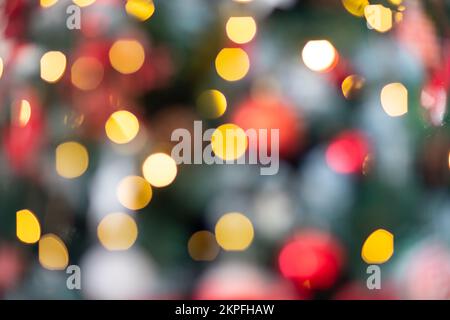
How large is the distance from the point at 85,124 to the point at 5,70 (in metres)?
0.12

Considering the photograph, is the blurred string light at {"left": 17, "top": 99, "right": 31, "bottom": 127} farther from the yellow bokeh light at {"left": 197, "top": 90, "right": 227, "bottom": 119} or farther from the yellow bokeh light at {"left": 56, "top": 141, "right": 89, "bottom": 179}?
the yellow bokeh light at {"left": 197, "top": 90, "right": 227, "bottom": 119}

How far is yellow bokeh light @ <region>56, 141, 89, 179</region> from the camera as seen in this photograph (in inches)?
27.3

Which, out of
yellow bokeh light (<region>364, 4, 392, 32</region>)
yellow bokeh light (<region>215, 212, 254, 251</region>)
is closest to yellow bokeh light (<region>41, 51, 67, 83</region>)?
yellow bokeh light (<region>215, 212, 254, 251</region>)

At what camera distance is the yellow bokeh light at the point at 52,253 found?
708mm

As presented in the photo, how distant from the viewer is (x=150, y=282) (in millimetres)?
701

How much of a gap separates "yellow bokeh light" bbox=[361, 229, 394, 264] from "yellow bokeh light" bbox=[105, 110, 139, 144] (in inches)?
11.6

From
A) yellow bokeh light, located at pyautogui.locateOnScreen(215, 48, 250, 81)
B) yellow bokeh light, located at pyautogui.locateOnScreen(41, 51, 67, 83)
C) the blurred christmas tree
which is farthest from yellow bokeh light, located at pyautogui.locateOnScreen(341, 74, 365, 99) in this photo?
yellow bokeh light, located at pyautogui.locateOnScreen(41, 51, 67, 83)

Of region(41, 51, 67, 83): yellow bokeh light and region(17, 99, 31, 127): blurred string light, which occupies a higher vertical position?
region(41, 51, 67, 83): yellow bokeh light

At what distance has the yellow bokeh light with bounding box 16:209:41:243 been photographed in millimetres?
716

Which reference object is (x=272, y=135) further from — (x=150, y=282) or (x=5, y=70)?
(x=5, y=70)

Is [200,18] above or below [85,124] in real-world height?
above

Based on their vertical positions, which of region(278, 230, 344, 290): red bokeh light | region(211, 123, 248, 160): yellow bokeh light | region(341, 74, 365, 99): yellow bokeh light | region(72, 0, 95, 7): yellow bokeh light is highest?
region(72, 0, 95, 7): yellow bokeh light

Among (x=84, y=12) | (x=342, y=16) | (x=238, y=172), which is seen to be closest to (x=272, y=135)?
(x=238, y=172)

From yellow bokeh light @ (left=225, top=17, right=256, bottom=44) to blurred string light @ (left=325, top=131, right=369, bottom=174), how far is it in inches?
6.0
